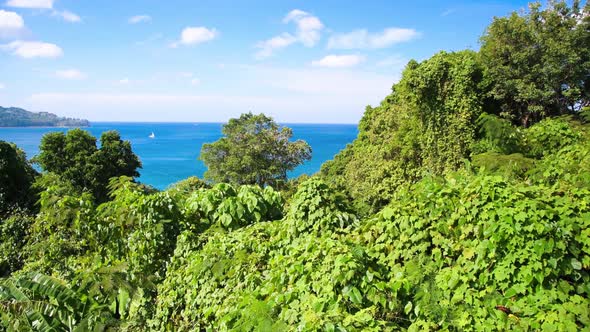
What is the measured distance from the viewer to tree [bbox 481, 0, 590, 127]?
1512 centimetres

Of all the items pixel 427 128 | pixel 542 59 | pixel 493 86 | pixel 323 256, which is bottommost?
pixel 323 256

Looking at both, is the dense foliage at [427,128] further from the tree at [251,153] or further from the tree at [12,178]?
the tree at [12,178]

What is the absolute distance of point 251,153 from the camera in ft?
101

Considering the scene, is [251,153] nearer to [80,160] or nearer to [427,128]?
[80,160]

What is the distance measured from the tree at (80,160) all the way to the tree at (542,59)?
22848 mm

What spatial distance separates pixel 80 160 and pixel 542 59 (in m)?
25.6

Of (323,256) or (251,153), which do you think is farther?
(251,153)

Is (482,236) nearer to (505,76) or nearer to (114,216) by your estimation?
(114,216)

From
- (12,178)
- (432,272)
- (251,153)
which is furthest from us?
(251,153)

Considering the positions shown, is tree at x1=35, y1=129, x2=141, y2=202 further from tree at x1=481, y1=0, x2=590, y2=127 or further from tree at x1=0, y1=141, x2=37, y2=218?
tree at x1=481, y1=0, x2=590, y2=127

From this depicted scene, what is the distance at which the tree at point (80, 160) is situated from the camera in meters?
25.3

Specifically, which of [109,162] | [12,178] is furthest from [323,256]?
[109,162]

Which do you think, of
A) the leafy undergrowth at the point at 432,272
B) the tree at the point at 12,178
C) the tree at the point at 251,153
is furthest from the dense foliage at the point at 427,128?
the tree at the point at 12,178

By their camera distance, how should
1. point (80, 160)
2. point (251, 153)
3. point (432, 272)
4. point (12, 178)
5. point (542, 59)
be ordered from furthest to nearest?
point (251, 153) < point (80, 160) < point (12, 178) < point (542, 59) < point (432, 272)
